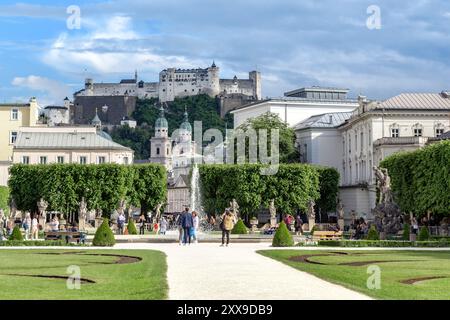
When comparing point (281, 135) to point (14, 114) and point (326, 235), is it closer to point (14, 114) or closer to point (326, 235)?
point (14, 114)

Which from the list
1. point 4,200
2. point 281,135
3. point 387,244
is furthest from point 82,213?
point 387,244

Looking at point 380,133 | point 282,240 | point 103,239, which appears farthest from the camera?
point 380,133

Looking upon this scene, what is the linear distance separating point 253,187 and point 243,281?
6212 centimetres

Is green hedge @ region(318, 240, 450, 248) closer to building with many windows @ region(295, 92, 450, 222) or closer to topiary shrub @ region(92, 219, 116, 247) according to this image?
topiary shrub @ region(92, 219, 116, 247)

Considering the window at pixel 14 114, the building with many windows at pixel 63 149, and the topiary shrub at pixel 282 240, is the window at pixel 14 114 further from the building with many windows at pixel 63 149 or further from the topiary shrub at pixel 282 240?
the topiary shrub at pixel 282 240

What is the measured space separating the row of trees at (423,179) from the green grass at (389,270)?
25.5 metres

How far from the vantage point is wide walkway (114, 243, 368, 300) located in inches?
733

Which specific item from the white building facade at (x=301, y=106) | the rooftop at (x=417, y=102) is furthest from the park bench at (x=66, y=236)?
the white building facade at (x=301, y=106)

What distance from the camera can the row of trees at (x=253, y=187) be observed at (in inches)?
3297

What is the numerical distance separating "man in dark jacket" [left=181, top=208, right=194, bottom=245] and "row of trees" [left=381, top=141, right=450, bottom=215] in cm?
2314

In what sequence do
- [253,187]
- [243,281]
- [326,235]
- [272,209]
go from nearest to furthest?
[243,281]
[326,235]
[272,209]
[253,187]

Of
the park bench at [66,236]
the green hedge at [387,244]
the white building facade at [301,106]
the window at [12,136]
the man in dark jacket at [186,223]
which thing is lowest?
the green hedge at [387,244]

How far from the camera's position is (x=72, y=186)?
3189 inches

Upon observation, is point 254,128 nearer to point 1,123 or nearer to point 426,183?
point 1,123
